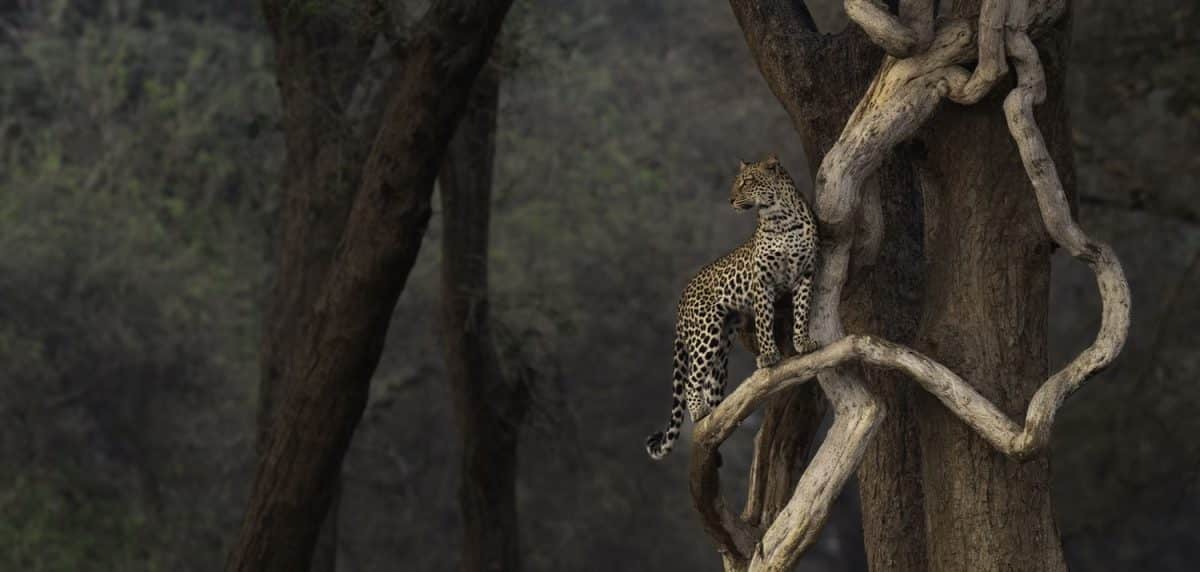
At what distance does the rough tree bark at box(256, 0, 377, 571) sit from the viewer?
30.9 feet

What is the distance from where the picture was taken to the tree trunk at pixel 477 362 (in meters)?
9.95

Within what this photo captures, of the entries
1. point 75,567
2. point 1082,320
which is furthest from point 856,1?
Answer: point 75,567

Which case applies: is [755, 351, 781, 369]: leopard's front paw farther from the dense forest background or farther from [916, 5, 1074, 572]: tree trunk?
the dense forest background

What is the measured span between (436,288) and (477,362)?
7189mm

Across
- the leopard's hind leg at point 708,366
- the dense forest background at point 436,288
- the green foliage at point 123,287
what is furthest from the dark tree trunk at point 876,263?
the green foliage at point 123,287

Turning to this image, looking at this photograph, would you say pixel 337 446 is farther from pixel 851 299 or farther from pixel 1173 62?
pixel 1173 62

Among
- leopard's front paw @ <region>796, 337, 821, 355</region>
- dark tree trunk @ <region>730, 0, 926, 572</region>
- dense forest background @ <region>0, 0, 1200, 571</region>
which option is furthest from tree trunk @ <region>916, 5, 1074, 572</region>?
dense forest background @ <region>0, 0, 1200, 571</region>

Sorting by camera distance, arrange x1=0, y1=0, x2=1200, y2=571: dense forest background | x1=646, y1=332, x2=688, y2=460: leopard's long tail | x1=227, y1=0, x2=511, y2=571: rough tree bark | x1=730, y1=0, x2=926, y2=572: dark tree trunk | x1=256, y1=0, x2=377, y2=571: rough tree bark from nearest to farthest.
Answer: x1=646, y1=332, x2=688, y2=460: leopard's long tail → x1=730, y1=0, x2=926, y2=572: dark tree trunk → x1=227, y1=0, x2=511, y2=571: rough tree bark → x1=256, y1=0, x2=377, y2=571: rough tree bark → x1=0, y1=0, x2=1200, y2=571: dense forest background

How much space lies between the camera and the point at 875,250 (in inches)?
212

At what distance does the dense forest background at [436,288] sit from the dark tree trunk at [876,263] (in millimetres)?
6104

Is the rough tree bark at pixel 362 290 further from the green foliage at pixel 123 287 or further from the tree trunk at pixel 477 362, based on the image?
the green foliage at pixel 123 287

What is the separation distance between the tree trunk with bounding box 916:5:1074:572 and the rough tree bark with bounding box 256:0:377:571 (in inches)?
174

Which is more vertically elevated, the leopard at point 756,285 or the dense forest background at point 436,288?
the dense forest background at point 436,288

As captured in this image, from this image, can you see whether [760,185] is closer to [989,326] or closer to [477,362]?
[989,326]
